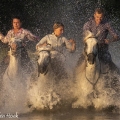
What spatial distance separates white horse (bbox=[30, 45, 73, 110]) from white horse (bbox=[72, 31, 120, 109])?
0.34 metres

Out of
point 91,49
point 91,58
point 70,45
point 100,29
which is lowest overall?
point 91,58

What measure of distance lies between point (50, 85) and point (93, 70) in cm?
100

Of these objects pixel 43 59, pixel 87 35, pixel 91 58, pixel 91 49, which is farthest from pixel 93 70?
pixel 43 59

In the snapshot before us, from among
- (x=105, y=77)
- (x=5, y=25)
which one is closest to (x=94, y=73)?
(x=105, y=77)

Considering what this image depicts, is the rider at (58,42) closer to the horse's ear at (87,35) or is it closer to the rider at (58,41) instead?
the rider at (58,41)

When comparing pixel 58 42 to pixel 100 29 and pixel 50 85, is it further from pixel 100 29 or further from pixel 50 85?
pixel 50 85

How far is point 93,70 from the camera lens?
15.0m

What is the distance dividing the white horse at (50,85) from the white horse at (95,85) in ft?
1.12

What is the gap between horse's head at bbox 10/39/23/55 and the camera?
15830 millimetres

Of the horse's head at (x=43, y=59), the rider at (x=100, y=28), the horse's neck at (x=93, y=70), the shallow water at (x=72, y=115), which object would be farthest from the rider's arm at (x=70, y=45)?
the shallow water at (x=72, y=115)

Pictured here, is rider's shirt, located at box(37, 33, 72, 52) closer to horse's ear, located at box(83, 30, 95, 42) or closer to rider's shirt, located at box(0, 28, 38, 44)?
horse's ear, located at box(83, 30, 95, 42)

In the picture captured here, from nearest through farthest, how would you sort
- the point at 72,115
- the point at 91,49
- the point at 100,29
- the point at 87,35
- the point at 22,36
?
the point at 72,115, the point at 91,49, the point at 87,35, the point at 100,29, the point at 22,36

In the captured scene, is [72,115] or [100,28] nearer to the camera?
[72,115]

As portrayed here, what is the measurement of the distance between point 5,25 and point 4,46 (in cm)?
243
